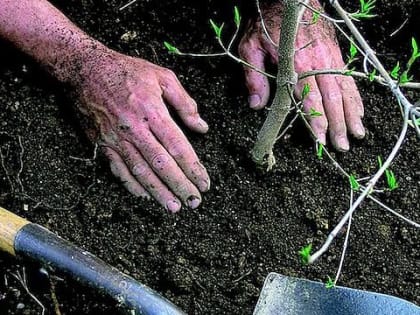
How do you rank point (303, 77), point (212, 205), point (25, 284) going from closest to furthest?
point (303, 77) → point (25, 284) → point (212, 205)

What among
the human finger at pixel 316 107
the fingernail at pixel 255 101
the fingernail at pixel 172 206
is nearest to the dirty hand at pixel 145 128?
the fingernail at pixel 172 206

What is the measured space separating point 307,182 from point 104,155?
49 centimetres

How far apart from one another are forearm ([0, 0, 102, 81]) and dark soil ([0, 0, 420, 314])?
6 centimetres

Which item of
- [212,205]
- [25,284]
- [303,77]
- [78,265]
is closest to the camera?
[78,265]

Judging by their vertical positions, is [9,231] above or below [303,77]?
below

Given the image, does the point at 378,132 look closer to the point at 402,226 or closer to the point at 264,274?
the point at 402,226

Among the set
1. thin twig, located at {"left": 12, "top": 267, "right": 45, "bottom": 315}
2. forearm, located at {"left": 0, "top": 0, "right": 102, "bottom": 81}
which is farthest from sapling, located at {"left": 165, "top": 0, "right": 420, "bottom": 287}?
thin twig, located at {"left": 12, "top": 267, "right": 45, "bottom": 315}

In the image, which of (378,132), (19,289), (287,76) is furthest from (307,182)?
(19,289)

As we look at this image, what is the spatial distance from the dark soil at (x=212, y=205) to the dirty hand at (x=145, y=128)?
45 millimetres

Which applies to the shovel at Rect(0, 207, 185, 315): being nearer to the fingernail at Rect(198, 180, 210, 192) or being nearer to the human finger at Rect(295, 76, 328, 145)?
→ the fingernail at Rect(198, 180, 210, 192)

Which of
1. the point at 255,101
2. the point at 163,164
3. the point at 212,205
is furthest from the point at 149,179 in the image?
the point at 255,101

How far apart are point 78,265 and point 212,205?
0.46 meters

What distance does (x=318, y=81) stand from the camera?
1960 millimetres

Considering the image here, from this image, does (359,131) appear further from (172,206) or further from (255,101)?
(172,206)
